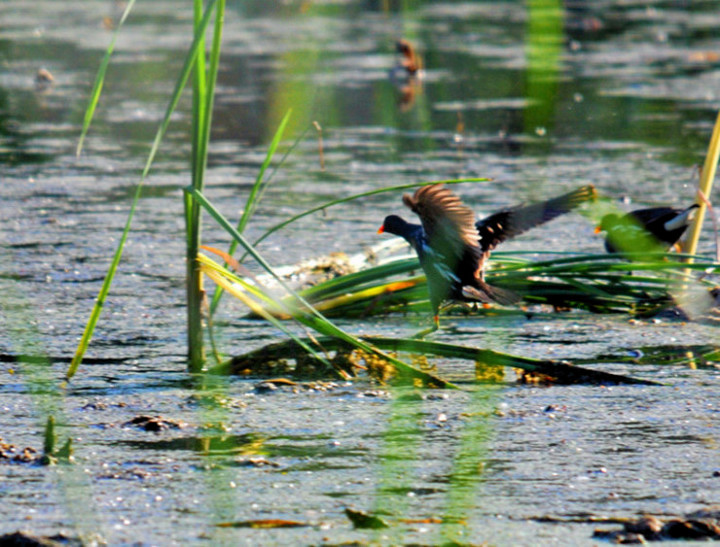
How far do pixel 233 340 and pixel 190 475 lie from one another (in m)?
1.36

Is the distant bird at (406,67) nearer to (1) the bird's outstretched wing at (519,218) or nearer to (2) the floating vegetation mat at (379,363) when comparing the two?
(1) the bird's outstretched wing at (519,218)

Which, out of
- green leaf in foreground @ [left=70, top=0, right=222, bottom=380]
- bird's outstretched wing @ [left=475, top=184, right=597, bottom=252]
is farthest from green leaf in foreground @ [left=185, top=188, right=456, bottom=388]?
bird's outstretched wing @ [left=475, top=184, right=597, bottom=252]

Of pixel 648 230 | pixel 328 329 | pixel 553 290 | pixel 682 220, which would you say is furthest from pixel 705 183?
pixel 328 329

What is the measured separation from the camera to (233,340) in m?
4.18

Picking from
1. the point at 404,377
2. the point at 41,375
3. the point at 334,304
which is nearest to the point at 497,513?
the point at 404,377

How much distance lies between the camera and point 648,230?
5.07m

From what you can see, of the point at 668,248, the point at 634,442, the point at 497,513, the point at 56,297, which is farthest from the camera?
the point at 668,248

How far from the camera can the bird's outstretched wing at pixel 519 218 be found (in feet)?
13.7

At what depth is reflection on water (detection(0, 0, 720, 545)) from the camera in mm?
2660

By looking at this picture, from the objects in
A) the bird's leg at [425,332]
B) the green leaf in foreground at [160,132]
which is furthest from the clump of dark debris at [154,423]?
the bird's leg at [425,332]

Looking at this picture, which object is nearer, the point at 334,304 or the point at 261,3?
the point at 334,304

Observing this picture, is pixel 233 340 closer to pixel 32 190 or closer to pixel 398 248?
pixel 398 248

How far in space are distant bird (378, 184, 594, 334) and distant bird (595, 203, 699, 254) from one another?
719 millimetres

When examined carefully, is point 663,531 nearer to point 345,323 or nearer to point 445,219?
point 445,219
